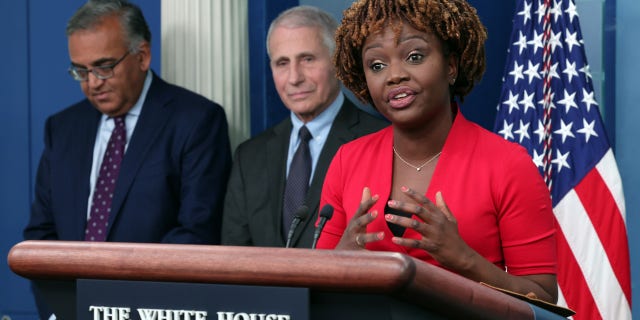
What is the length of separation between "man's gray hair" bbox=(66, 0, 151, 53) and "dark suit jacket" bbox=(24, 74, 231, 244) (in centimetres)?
20

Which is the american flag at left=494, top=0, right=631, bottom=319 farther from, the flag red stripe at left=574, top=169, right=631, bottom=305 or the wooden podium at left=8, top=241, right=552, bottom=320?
the wooden podium at left=8, top=241, right=552, bottom=320

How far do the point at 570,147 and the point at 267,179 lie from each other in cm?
113

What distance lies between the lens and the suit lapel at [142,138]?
419cm

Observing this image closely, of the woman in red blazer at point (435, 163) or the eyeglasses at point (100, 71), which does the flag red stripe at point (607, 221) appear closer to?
the woman in red blazer at point (435, 163)

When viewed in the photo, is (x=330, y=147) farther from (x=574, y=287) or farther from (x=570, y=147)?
(x=574, y=287)

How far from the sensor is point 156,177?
4.17 m

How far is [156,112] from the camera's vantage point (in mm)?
4312

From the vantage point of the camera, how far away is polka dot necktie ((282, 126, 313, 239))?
12.9 ft

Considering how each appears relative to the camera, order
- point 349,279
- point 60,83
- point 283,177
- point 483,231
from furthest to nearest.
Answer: point 60,83, point 283,177, point 483,231, point 349,279

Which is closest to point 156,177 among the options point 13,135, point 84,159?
point 84,159

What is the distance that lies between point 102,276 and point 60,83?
3.46m

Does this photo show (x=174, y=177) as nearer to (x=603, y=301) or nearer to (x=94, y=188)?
(x=94, y=188)

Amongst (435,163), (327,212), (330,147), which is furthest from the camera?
(330,147)

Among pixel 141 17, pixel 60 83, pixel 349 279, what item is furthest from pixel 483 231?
pixel 60 83
